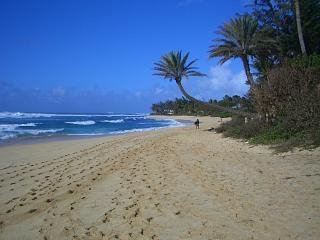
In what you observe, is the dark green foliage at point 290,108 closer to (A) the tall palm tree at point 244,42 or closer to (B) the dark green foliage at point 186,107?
(A) the tall palm tree at point 244,42

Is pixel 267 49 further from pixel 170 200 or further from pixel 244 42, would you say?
pixel 170 200

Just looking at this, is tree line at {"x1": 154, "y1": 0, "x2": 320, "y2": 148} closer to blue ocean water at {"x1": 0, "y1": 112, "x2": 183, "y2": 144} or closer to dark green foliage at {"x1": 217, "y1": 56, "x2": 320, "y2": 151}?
dark green foliage at {"x1": 217, "y1": 56, "x2": 320, "y2": 151}

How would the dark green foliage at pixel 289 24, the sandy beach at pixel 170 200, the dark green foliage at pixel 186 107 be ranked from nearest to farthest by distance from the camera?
the sandy beach at pixel 170 200, the dark green foliage at pixel 289 24, the dark green foliage at pixel 186 107

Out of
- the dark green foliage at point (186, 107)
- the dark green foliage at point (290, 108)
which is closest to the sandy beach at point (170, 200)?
the dark green foliage at point (290, 108)

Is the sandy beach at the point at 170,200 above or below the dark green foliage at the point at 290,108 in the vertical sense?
below

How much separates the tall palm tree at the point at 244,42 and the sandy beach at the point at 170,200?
16387 mm

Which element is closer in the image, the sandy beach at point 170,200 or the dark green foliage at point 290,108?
the sandy beach at point 170,200

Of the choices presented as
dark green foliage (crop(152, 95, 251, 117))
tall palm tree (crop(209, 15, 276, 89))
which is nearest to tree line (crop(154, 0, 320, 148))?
tall palm tree (crop(209, 15, 276, 89))

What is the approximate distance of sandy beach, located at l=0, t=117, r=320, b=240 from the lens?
5328mm

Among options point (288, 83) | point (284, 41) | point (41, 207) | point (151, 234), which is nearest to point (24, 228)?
point (41, 207)

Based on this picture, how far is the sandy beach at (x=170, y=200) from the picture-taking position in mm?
5328

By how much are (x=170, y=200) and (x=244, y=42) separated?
22.0m

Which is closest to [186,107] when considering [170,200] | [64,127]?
[64,127]

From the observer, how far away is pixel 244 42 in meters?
26.6
